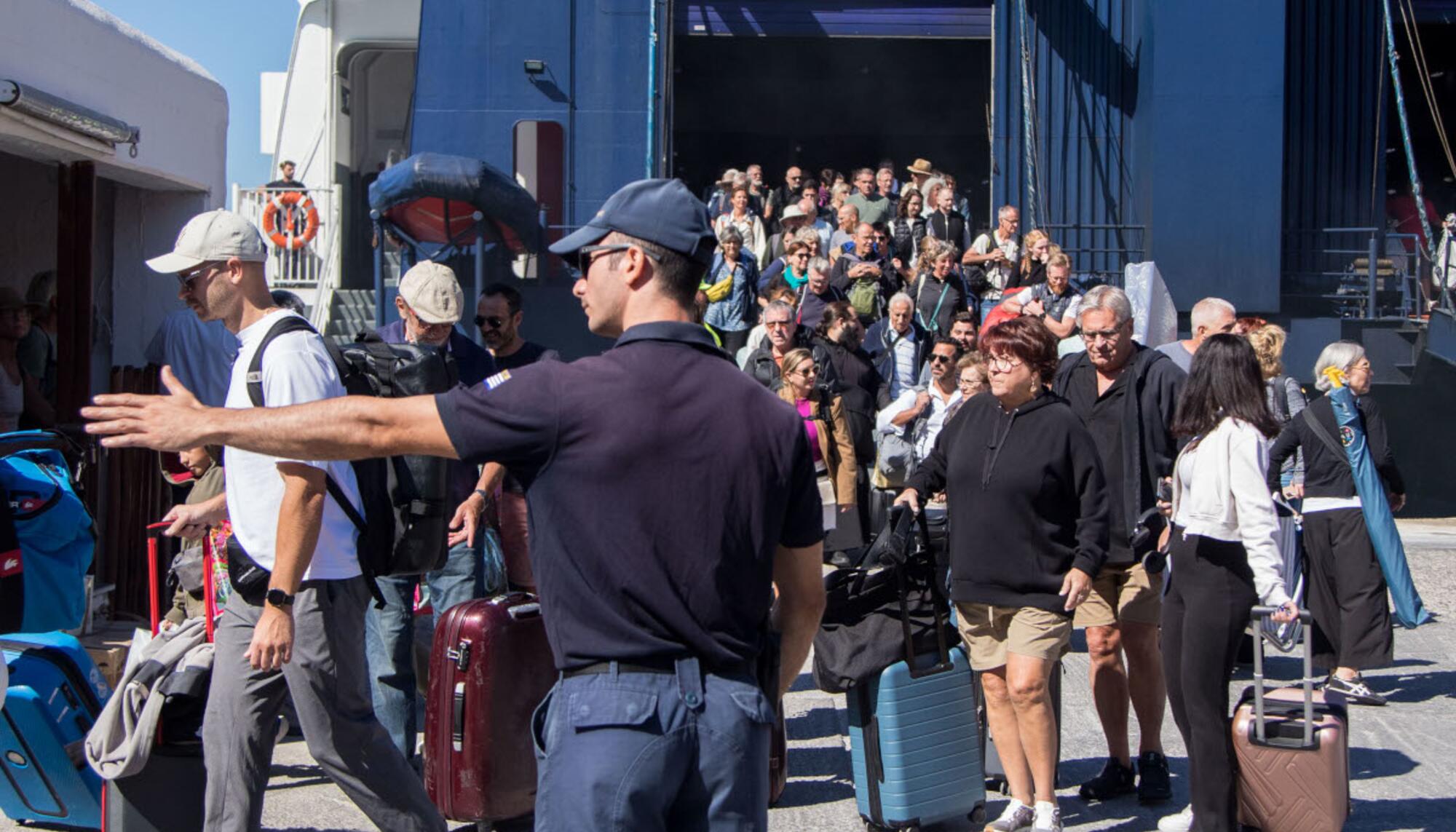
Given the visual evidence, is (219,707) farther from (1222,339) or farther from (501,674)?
(1222,339)

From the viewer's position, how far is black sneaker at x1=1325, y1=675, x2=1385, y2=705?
7.55 meters

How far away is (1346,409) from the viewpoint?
25.5 ft

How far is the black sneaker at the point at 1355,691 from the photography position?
7.55 m

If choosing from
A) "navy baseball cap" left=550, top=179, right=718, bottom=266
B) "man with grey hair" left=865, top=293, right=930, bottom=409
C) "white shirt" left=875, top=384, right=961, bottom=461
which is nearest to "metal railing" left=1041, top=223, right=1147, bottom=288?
"man with grey hair" left=865, top=293, right=930, bottom=409

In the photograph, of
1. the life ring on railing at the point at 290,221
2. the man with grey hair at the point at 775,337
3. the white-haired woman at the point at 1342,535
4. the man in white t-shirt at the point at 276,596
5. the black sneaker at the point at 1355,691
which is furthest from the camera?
the life ring on railing at the point at 290,221

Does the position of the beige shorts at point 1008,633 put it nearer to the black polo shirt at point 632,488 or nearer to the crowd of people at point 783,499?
the crowd of people at point 783,499

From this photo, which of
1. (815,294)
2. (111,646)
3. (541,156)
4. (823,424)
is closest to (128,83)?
(111,646)

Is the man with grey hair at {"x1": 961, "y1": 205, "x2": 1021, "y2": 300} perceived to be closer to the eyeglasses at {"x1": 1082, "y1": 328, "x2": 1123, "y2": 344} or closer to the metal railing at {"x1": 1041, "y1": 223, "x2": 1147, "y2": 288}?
the metal railing at {"x1": 1041, "y1": 223, "x2": 1147, "y2": 288}

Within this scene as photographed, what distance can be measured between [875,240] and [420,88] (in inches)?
285

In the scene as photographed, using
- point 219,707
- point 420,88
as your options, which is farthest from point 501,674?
point 420,88

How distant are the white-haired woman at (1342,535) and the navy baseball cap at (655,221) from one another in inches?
224

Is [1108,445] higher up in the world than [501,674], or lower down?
higher up

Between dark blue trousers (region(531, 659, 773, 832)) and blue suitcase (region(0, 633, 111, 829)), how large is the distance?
3.13m

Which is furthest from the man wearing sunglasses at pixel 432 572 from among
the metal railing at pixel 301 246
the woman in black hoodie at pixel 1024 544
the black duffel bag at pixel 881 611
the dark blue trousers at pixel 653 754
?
the metal railing at pixel 301 246
